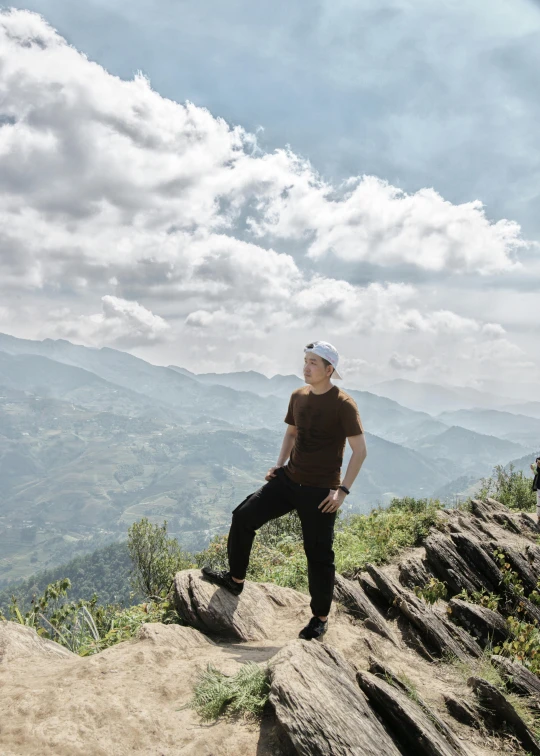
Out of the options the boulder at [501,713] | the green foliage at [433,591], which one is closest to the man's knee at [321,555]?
the boulder at [501,713]

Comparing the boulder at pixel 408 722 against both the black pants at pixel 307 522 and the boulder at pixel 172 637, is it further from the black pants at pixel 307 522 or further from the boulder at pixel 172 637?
the boulder at pixel 172 637

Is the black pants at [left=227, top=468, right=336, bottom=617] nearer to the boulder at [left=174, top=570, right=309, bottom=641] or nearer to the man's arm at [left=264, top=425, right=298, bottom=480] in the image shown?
the man's arm at [left=264, top=425, right=298, bottom=480]

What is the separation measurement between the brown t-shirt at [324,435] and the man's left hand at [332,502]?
204 mm

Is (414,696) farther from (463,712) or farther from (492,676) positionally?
(492,676)

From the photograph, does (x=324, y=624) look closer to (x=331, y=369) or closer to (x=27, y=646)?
(x=331, y=369)

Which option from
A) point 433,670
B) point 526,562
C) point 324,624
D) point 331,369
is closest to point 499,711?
point 433,670

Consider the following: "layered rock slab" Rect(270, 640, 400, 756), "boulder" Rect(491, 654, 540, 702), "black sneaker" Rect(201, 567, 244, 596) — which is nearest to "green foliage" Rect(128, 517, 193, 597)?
"black sneaker" Rect(201, 567, 244, 596)

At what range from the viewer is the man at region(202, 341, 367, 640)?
627 centimetres

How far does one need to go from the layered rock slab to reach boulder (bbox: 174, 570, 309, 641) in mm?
2088

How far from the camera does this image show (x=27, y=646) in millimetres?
6242

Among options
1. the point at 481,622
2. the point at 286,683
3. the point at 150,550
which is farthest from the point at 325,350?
the point at 150,550

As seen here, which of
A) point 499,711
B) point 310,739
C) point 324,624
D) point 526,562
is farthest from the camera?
point 526,562

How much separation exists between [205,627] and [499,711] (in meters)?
4.00

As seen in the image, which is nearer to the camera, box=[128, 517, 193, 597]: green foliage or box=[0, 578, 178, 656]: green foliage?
box=[0, 578, 178, 656]: green foliage
